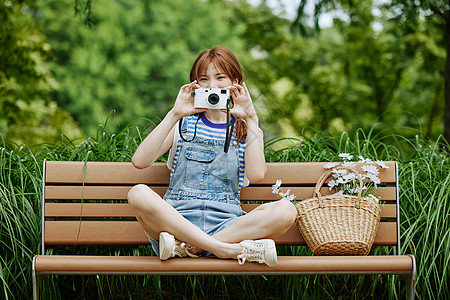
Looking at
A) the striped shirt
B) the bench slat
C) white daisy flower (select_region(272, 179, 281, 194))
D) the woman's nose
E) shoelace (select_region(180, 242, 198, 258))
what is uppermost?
the woman's nose

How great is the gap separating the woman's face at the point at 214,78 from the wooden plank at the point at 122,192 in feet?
2.03

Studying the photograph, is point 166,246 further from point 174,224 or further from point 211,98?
point 211,98

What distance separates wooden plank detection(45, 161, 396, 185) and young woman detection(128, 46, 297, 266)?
0.64 ft

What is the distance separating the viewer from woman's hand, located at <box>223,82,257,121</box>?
2773 mm

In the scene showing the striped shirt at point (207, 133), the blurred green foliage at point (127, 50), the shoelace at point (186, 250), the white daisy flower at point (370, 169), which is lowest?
the shoelace at point (186, 250)

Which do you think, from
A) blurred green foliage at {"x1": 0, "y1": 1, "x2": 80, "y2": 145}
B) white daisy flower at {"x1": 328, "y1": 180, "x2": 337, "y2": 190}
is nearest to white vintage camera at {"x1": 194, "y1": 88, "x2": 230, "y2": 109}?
white daisy flower at {"x1": 328, "y1": 180, "x2": 337, "y2": 190}

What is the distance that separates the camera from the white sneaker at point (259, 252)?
7.61 ft

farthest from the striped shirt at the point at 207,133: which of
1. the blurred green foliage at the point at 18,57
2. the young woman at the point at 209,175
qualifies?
the blurred green foliage at the point at 18,57

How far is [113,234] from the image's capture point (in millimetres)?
2971

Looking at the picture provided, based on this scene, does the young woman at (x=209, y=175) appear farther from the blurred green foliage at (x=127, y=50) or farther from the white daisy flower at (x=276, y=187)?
the blurred green foliage at (x=127, y=50)

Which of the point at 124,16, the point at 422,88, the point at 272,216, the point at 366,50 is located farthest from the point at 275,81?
the point at 124,16

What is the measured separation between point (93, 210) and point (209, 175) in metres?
0.70

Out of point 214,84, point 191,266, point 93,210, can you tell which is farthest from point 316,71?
point 191,266

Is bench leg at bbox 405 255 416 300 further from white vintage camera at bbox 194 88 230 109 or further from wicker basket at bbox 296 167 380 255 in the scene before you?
white vintage camera at bbox 194 88 230 109
